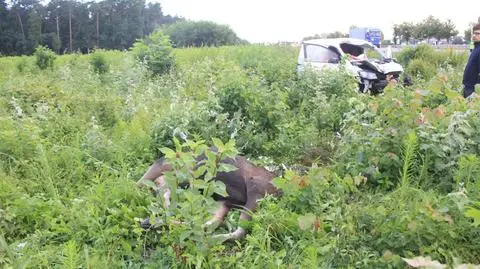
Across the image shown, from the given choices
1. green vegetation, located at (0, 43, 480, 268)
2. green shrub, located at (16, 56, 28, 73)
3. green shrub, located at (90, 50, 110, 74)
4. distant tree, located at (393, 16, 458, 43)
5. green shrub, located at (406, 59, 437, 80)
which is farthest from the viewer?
distant tree, located at (393, 16, 458, 43)

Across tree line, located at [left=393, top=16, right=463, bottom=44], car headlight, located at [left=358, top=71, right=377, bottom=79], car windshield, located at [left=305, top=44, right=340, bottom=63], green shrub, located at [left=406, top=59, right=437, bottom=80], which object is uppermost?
tree line, located at [left=393, top=16, right=463, bottom=44]

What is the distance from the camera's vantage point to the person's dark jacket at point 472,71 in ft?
19.4

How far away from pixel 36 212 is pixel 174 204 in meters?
1.57

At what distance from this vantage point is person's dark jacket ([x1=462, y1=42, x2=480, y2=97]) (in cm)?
591

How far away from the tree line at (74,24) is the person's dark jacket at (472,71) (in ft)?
158

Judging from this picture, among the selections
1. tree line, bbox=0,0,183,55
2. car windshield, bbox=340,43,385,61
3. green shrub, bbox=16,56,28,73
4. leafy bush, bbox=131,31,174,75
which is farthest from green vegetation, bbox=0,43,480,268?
tree line, bbox=0,0,183,55

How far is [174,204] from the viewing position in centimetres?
251

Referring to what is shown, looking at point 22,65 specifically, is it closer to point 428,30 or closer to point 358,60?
point 358,60

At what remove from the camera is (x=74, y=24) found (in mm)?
59688

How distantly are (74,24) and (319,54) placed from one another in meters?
55.9

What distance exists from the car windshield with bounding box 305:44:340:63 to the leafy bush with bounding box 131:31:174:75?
421 cm

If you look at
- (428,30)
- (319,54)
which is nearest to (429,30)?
(428,30)

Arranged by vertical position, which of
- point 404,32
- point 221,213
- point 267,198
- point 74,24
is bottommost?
point 221,213

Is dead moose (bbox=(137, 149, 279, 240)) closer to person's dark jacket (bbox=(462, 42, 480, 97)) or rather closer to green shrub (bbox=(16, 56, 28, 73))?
person's dark jacket (bbox=(462, 42, 480, 97))
